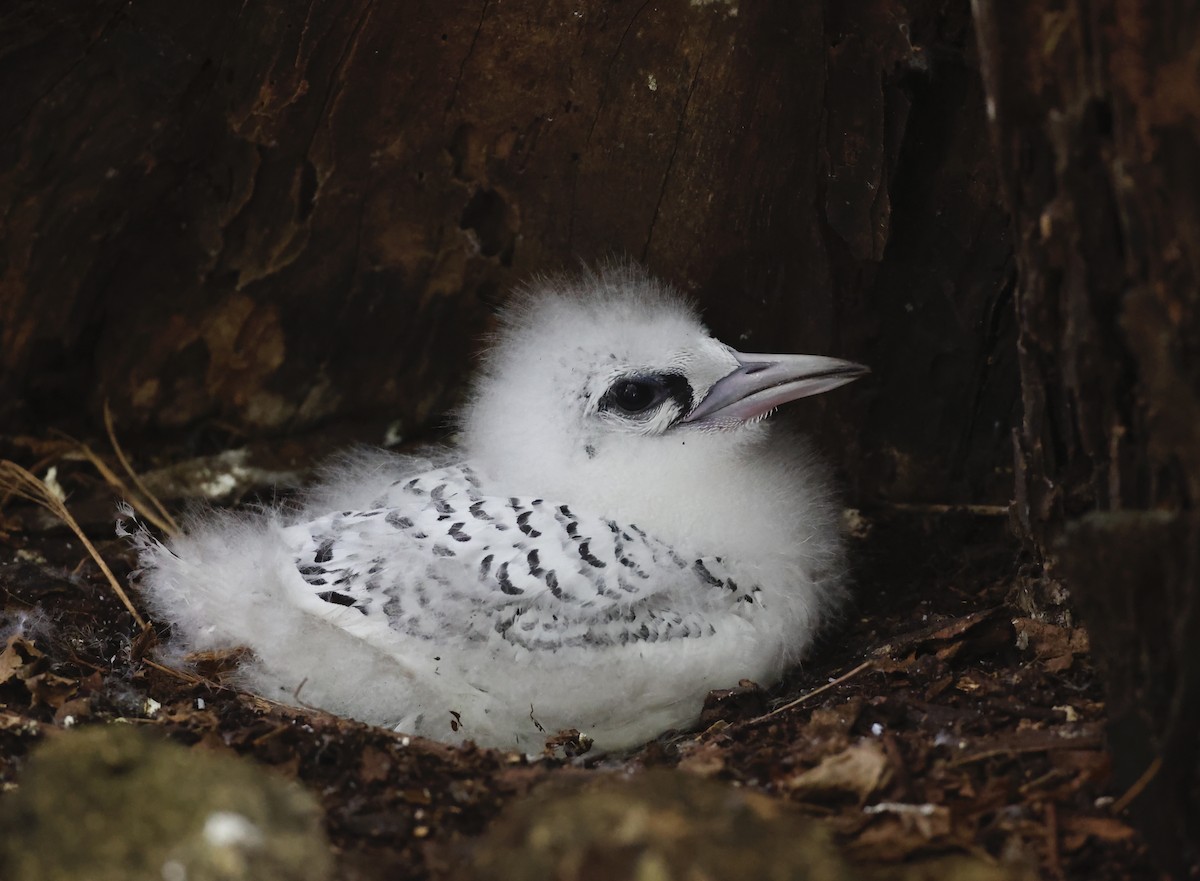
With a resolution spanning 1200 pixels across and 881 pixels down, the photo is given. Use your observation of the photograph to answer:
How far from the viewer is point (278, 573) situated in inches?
121

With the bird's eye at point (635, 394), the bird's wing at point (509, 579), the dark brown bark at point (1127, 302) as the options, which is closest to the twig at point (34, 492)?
the bird's wing at point (509, 579)

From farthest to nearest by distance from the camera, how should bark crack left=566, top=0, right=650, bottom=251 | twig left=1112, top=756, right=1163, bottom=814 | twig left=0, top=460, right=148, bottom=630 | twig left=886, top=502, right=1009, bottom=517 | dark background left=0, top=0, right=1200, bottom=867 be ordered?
twig left=886, top=502, right=1009, bottom=517 → twig left=0, top=460, right=148, bottom=630 → bark crack left=566, top=0, right=650, bottom=251 → dark background left=0, top=0, right=1200, bottom=867 → twig left=1112, top=756, right=1163, bottom=814

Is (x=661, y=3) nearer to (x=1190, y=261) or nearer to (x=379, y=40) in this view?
(x=379, y=40)

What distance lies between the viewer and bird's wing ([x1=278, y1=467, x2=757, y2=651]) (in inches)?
116

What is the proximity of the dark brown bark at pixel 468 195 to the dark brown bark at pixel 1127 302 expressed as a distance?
45.7 inches

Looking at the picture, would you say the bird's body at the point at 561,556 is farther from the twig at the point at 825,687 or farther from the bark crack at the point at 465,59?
the bark crack at the point at 465,59

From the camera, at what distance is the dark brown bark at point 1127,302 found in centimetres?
182

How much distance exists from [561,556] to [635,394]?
586 millimetres

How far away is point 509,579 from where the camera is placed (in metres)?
2.94

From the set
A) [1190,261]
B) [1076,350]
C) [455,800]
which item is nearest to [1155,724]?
[1076,350]

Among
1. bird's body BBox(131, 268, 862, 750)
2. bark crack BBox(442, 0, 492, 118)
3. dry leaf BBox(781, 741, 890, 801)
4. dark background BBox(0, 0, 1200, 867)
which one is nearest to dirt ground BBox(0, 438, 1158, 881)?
dry leaf BBox(781, 741, 890, 801)

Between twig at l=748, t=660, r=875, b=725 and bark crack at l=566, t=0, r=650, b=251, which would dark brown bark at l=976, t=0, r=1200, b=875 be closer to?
twig at l=748, t=660, r=875, b=725

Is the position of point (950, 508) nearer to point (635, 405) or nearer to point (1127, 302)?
point (635, 405)

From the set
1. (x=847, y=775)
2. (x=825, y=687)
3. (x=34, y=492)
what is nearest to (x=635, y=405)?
(x=825, y=687)
